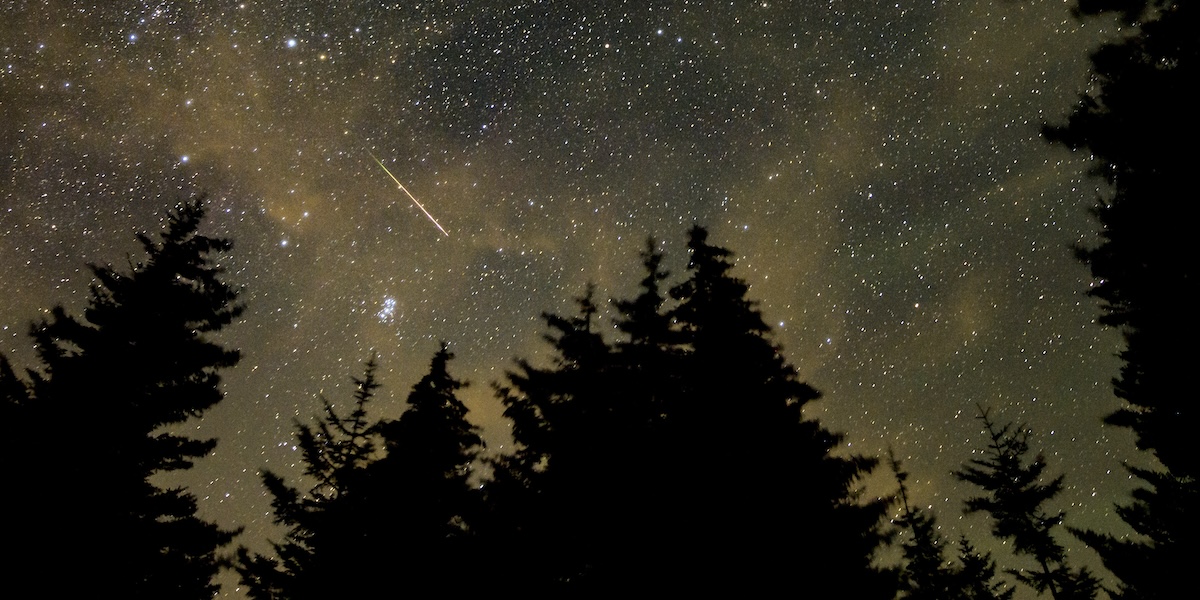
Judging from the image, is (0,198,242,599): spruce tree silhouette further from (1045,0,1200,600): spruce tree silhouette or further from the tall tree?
(1045,0,1200,600): spruce tree silhouette

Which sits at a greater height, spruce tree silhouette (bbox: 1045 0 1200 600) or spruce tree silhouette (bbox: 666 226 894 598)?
spruce tree silhouette (bbox: 1045 0 1200 600)

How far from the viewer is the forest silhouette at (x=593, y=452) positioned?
22.7 feet

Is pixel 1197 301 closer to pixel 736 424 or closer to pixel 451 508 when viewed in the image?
pixel 736 424

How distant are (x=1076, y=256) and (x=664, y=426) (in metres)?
8.30

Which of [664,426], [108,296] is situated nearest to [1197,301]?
[664,426]

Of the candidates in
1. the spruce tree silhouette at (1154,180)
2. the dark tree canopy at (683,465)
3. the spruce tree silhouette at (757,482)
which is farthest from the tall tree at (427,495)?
the spruce tree silhouette at (1154,180)

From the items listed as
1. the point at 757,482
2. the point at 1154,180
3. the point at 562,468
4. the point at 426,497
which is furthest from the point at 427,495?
the point at 1154,180

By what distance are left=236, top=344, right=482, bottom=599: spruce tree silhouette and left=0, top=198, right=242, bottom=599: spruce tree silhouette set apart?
1727 millimetres

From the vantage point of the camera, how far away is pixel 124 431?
9.62m

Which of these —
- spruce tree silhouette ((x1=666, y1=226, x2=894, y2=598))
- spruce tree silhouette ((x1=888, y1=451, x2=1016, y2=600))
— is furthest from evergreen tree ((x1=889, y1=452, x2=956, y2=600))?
spruce tree silhouette ((x1=666, y1=226, x2=894, y2=598))

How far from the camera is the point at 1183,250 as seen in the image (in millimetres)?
6586

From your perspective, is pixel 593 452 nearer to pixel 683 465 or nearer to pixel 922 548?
pixel 683 465

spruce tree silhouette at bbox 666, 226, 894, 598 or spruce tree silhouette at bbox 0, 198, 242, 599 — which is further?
spruce tree silhouette at bbox 0, 198, 242, 599

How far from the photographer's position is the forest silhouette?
691 cm
